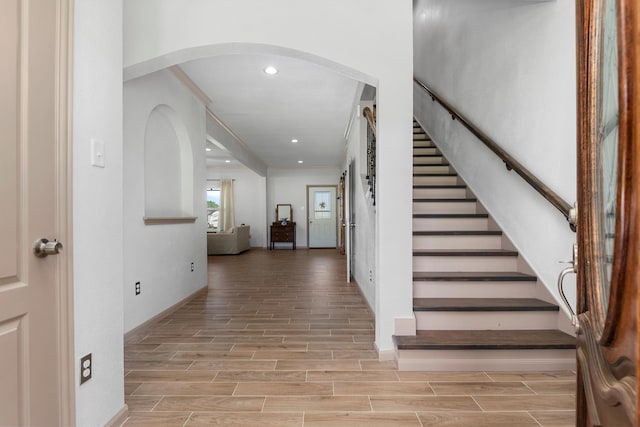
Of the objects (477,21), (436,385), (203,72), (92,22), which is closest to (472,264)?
(436,385)

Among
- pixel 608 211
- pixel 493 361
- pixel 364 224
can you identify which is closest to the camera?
pixel 608 211

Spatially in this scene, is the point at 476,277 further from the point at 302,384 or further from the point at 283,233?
the point at 283,233

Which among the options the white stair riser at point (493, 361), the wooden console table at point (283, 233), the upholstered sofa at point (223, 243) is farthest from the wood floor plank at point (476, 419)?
the wooden console table at point (283, 233)

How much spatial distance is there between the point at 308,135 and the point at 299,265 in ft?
8.70

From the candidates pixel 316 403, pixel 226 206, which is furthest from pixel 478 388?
pixel 226 206

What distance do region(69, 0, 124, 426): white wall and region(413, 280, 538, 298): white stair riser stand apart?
2.02 metres

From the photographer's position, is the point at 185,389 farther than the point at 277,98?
No

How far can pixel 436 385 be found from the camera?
197cm

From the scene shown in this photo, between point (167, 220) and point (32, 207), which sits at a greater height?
point (32, 207)

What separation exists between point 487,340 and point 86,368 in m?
2.26

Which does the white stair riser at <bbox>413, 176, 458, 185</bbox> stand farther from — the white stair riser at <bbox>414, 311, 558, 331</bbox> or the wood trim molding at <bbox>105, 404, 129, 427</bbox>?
the wood trim molding at <bbox>105, 404, 129, 427</bbox>

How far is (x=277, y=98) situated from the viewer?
4.34 meters

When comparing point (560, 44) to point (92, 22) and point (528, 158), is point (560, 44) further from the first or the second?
point (92, 22)

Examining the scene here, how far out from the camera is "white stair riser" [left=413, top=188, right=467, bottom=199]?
Answer: 3676mm
